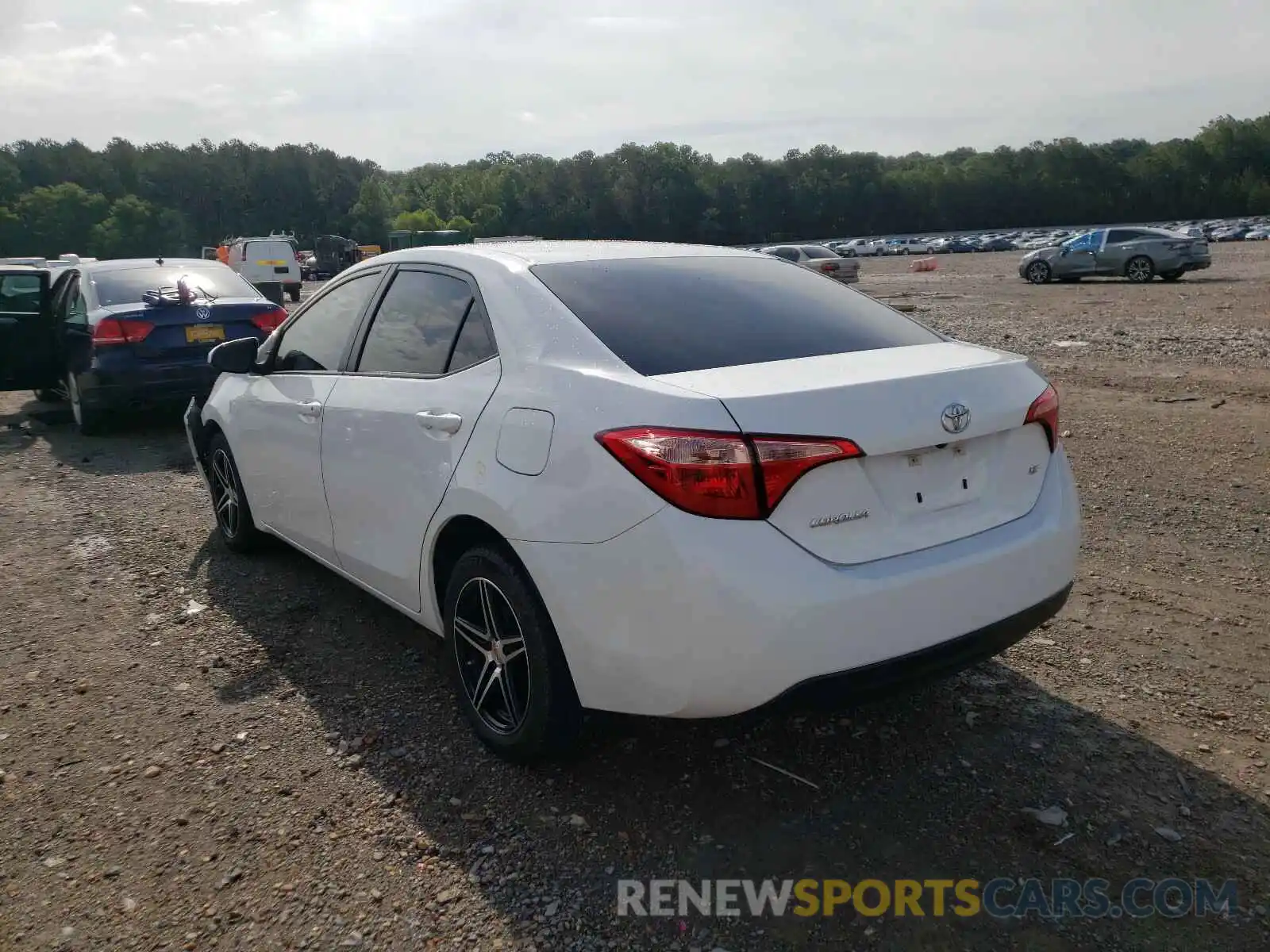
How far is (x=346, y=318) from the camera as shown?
4152 mm

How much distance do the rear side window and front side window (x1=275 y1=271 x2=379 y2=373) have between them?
0.22 meters

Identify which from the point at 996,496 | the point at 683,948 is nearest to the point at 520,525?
the point at 683,948

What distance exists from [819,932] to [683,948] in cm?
34

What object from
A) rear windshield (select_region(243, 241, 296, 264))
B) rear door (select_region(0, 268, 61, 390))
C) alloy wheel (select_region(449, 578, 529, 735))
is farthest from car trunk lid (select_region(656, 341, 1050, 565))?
rear windshield (select_region(243, 241, 296, 264))

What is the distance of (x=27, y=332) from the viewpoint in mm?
9719

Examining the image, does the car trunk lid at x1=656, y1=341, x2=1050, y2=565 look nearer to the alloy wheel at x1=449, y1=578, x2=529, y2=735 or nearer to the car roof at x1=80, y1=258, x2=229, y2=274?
the alloy wheel at x1=449, y1=578, x2=529, y2=735

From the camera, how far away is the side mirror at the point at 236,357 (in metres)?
4.73

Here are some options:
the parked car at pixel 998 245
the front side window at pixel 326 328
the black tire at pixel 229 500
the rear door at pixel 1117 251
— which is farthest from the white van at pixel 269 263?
the parked car at pixel 998 245

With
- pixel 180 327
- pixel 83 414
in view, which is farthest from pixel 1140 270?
pixel 83 414

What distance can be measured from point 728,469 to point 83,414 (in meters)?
8.73

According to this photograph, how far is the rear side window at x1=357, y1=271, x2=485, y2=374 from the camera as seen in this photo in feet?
11.3

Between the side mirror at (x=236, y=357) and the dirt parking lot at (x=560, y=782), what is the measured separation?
114 centimetres

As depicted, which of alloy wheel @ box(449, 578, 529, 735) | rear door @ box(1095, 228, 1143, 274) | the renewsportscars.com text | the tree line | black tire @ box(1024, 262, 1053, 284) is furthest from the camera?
the tree line

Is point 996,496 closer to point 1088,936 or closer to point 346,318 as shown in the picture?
point 1088,936
